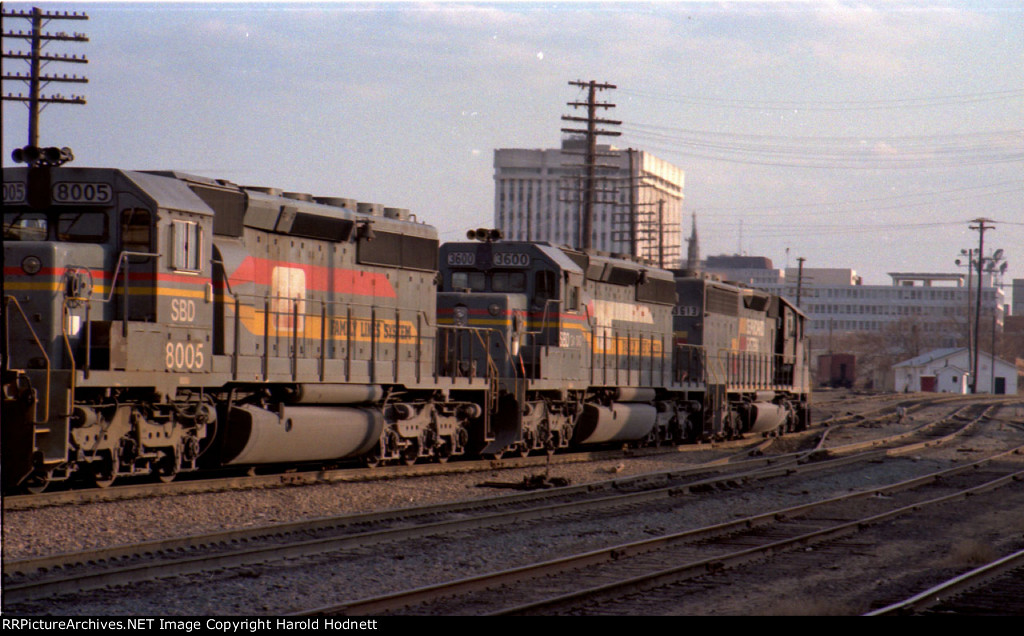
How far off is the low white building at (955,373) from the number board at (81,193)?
79591mm

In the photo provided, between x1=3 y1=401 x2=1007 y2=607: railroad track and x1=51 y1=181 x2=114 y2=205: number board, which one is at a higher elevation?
x1=51 y1=181 x2=114 y2=205: number board

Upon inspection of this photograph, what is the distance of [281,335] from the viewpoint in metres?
13.5

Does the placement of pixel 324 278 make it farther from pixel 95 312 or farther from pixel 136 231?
pixel 95 312

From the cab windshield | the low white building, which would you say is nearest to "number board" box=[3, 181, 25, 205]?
the cab windshield

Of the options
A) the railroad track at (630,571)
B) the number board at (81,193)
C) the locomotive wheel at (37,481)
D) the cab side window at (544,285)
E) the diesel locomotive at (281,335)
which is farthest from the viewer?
the cab side window at (544,285)

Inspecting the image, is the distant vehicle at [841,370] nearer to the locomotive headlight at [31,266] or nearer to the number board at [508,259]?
the number board at [508,259]

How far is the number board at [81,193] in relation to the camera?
1093 cm

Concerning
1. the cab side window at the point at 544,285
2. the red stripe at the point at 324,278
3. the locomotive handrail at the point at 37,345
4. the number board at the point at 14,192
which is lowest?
the locomotive handrail at the point at 37,345

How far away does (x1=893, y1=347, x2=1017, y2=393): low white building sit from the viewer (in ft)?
273

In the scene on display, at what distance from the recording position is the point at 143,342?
11.0 metres

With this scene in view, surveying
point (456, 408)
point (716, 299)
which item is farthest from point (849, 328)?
point (456, 408)

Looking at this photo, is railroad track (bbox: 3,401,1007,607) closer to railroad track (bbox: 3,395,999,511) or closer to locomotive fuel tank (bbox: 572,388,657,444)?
railroad track (bbox: 3,395,999,511)

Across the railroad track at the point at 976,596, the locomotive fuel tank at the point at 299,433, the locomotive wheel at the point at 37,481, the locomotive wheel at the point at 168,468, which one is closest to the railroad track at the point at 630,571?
the railroad track at the point at 976,596

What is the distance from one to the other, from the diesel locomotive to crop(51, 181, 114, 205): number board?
0.05 feet
